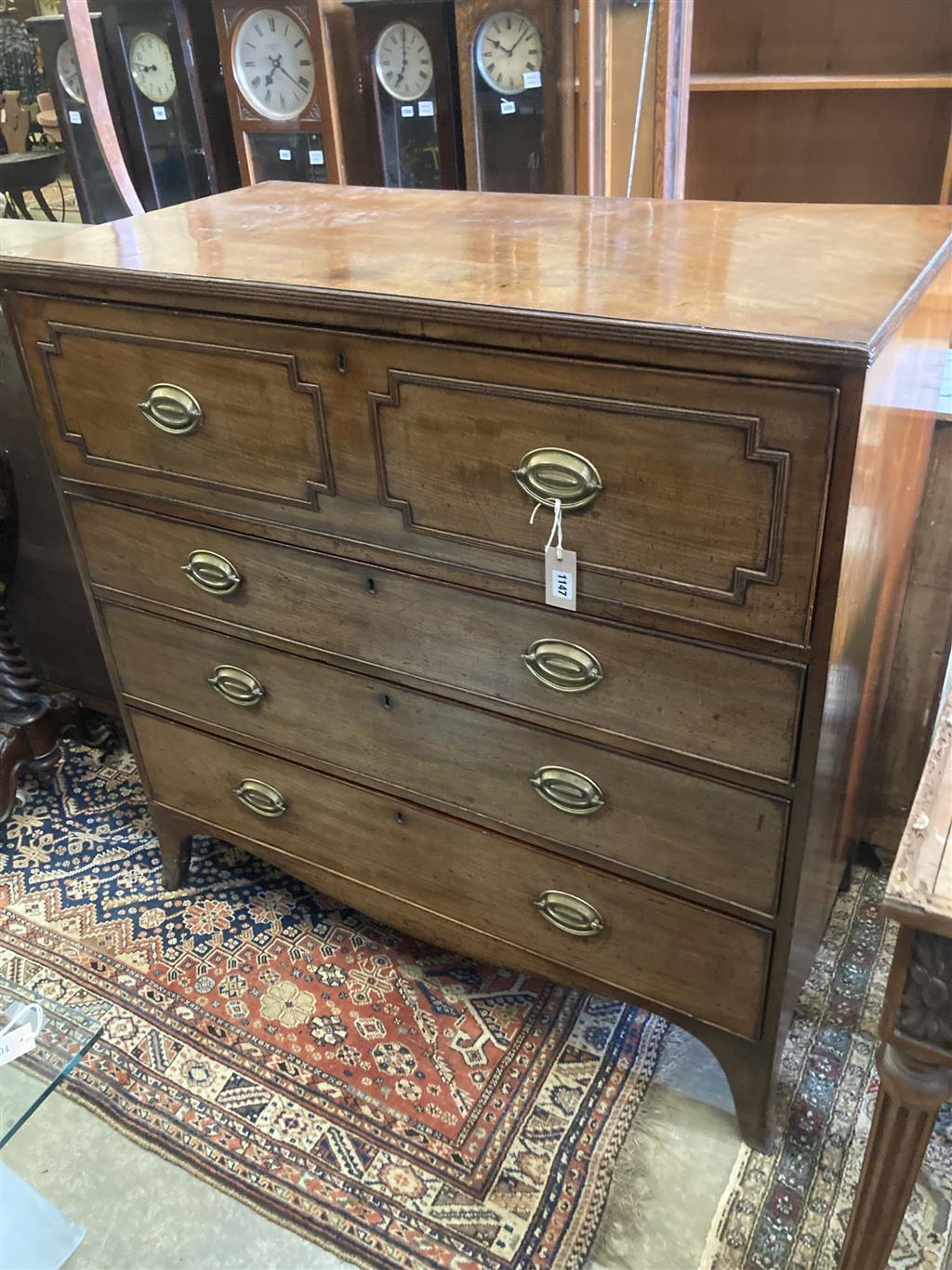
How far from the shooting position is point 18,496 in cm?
190

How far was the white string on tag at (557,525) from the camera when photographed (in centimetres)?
99

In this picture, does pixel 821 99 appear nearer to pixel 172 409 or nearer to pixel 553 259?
pixel 553 259

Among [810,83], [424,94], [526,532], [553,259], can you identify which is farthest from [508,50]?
[526,532]

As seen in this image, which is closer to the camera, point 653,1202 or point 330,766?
point 653,1202

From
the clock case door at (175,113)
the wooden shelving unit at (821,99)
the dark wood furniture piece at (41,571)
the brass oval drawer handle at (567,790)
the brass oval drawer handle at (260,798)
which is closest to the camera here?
the brass oval drawer handle at (567,790)

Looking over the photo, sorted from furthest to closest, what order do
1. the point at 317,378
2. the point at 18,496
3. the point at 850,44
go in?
the point at 850,44
the point at 18,496
the point at 317,378

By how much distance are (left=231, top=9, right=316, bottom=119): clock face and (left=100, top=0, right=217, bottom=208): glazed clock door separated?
566mm

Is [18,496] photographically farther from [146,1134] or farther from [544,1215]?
[544,1215]

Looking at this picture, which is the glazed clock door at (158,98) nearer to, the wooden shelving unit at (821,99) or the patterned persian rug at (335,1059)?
the wooden shelving unit at (821,99)

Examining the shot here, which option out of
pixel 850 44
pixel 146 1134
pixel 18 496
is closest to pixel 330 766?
pixel 146 1134

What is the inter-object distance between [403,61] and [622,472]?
9.74 ft

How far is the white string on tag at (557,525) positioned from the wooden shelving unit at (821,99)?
243cm

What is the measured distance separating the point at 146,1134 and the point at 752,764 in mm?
981

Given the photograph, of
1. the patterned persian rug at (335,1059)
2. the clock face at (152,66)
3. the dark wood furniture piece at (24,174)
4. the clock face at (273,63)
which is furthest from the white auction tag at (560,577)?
the dark wood furniture piece at (24,174)
